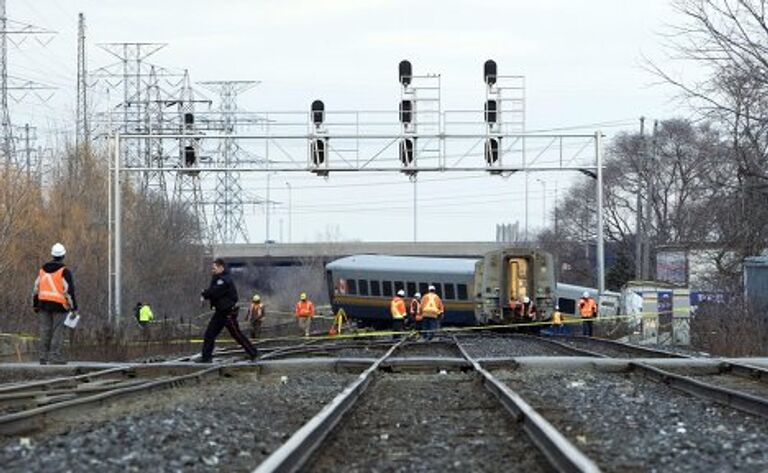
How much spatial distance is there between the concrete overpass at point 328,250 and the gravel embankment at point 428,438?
76591 mm

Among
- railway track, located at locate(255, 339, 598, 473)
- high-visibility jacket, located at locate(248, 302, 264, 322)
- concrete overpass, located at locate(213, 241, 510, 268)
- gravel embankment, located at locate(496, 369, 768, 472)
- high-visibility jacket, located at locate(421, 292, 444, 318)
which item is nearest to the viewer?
railway track, located at locate(255, 339, 598, 473)

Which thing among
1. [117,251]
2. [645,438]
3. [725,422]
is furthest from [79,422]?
[117,251]

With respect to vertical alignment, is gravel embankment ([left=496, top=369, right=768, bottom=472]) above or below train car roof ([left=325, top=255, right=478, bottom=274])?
below

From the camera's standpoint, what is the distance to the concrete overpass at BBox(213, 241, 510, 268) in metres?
94.3

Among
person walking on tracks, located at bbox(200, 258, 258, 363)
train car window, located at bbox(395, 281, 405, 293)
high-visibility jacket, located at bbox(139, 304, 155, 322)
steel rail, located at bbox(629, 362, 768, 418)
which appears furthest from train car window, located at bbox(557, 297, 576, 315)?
steel rail, located at bbox(629, 362, 768, 418)

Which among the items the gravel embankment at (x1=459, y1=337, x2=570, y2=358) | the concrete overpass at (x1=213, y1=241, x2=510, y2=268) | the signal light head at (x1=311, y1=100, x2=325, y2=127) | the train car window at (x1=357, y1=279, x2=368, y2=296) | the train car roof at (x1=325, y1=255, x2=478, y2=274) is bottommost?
the gravel embankment at (x1=459, y1=337, x2=570, y2=358)

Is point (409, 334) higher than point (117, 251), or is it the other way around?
point (117, 251)

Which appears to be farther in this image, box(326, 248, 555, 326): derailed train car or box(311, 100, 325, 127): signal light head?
box(326, 248, 555, 326): derailed train car

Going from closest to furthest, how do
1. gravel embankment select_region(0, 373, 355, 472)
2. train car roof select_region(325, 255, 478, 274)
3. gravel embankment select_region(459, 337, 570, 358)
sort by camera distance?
gravel embankment select_region(0, 373, 355, 472) < gravel embankment select_region(459, 337, 570, 358) < train car roof select_region(325, 255, 478, 274)

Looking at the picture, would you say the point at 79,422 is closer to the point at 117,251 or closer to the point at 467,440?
the point at 467,440

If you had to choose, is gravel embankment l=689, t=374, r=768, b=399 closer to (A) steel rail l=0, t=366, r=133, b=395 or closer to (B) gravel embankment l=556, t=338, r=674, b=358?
(B) gravel embankment l=556, t=338, r=674, b=358

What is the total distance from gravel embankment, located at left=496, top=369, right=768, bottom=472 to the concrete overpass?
7588cm

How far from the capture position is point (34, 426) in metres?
9.14

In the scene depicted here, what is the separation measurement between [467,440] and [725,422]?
2.61 metres
